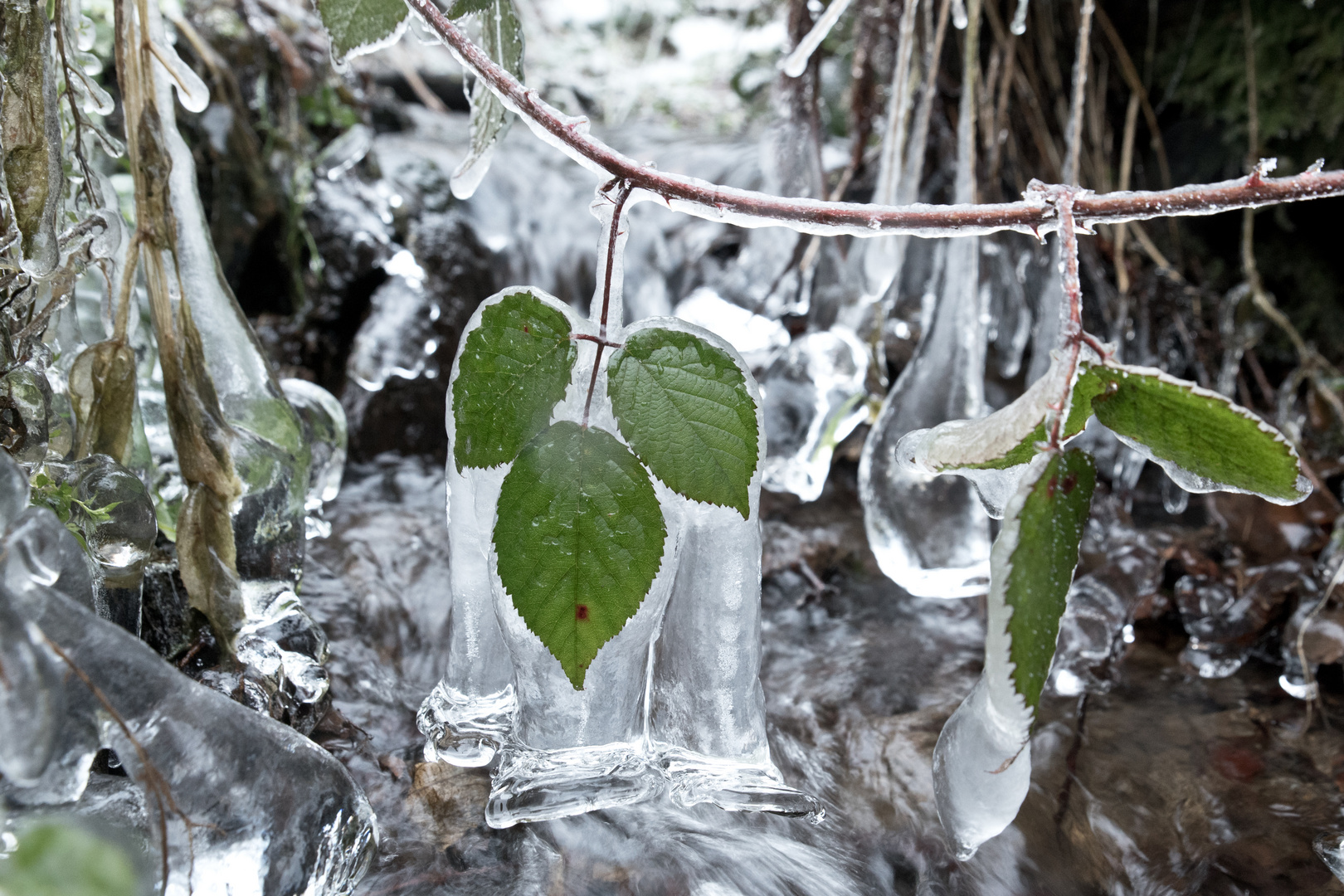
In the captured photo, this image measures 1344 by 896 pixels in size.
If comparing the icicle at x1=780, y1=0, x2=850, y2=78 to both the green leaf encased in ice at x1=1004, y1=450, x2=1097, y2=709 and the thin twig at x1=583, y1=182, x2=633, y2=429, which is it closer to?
the thin twig at x1=583, y1=182, x2=633, y2=429

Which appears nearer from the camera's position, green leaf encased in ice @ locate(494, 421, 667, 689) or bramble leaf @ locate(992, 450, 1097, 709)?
bramble leaf @ locate(992, 450, 1097, 709)

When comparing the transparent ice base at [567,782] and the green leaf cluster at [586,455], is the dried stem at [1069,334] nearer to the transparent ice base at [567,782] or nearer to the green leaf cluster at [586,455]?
the green leaf cluster at [586,455]

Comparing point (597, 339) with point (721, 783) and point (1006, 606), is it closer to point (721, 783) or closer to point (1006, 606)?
point (1006, 606)

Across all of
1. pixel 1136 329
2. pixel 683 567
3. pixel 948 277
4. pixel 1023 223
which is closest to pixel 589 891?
pixel 683 567

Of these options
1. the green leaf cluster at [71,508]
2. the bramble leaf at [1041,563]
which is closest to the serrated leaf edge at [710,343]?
the bramble leaf at [1041,563]

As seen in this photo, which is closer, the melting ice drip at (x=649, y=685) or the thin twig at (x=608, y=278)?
the thin twig at (x=608, y=278)

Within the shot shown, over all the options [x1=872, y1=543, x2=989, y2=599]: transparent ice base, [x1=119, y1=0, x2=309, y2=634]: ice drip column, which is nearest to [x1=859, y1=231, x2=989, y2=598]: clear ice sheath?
[x1=872, y1=543, x2=989, y2=599]: transparent ice base

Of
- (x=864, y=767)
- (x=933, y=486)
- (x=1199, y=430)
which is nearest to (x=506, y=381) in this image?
(x=1199, y=430)
